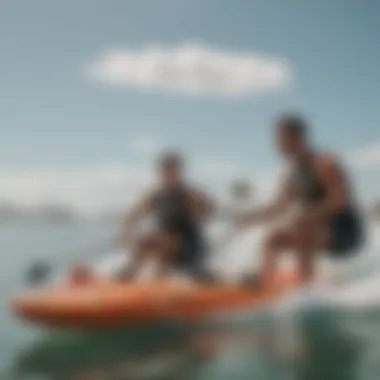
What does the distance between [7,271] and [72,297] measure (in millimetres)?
154

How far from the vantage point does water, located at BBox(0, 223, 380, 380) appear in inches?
52.9

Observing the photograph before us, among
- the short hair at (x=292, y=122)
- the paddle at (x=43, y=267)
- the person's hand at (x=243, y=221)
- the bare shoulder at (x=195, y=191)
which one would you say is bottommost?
the paddle at (x=43, y=267)

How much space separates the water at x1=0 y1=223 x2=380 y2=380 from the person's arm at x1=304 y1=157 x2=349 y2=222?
129mm

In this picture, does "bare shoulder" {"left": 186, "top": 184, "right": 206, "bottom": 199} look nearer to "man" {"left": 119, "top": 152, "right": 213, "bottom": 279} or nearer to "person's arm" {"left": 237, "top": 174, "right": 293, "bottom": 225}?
"man" {"left": 119, "top": 152, "right": 213, "bottom": 279}

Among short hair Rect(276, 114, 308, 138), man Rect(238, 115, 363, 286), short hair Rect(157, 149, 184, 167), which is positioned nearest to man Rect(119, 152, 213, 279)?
short hair Rect(157, 149, 184, 167)

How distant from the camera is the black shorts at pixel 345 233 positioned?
1.42 meters

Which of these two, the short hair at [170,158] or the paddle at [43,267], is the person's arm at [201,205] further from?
the paddle at [43,267]

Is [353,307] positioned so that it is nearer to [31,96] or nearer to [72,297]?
[72,297]

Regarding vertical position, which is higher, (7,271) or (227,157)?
(227,157)

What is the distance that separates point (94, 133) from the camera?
1366 mm

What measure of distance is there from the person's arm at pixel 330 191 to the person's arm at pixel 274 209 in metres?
0.06

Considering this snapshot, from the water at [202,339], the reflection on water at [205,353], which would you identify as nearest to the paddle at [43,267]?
the water at [202,339]

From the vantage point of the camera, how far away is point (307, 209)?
4.78ft

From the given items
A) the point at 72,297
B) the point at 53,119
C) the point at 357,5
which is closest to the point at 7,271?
the point at 72,297
